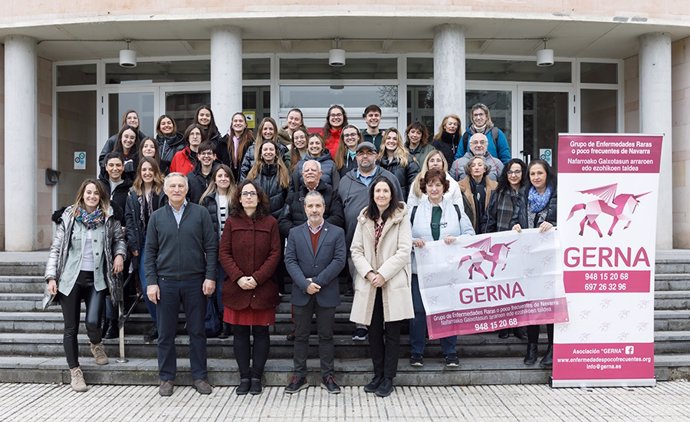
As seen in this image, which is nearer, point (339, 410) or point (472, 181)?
point (339, 410)

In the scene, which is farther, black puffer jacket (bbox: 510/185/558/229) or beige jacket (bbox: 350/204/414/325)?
black puffer jacket (bbox: 510/185/558/229)

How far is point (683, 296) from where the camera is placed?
6773 mm

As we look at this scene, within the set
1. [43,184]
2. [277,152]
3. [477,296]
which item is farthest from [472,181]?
[43,184]

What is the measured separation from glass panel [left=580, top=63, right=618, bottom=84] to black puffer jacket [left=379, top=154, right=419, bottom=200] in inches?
274

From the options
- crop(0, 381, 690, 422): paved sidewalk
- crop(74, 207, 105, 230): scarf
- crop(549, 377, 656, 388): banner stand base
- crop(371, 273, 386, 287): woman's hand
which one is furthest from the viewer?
crop(74, 207, 105, 230): scarf

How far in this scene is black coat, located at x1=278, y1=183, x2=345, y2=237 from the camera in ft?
18.6

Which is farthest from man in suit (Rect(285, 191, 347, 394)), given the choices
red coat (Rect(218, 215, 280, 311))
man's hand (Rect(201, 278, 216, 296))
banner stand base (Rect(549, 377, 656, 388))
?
banner stand base (Rect(549, 377, 656, 388))

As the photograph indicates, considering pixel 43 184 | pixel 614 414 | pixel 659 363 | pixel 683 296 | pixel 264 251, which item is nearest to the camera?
pixel 614 414

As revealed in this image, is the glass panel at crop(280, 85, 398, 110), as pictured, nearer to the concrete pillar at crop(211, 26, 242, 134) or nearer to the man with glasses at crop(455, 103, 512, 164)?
the concrete pillar at crop(211, 26, 242, 134)

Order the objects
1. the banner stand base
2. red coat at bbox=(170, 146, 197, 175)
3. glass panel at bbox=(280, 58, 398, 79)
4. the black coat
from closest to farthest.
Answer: the banner stand base < the black coat < red coat at bbox=(170, 146, 197, 175) < glass panel at bbox=(280, 58, 398, 79)

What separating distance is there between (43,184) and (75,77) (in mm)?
2251

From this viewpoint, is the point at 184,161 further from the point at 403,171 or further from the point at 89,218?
the point at 403,171

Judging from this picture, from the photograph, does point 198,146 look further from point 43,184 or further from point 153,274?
point 43,184

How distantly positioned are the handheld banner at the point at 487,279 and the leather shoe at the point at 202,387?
2.12 meters
